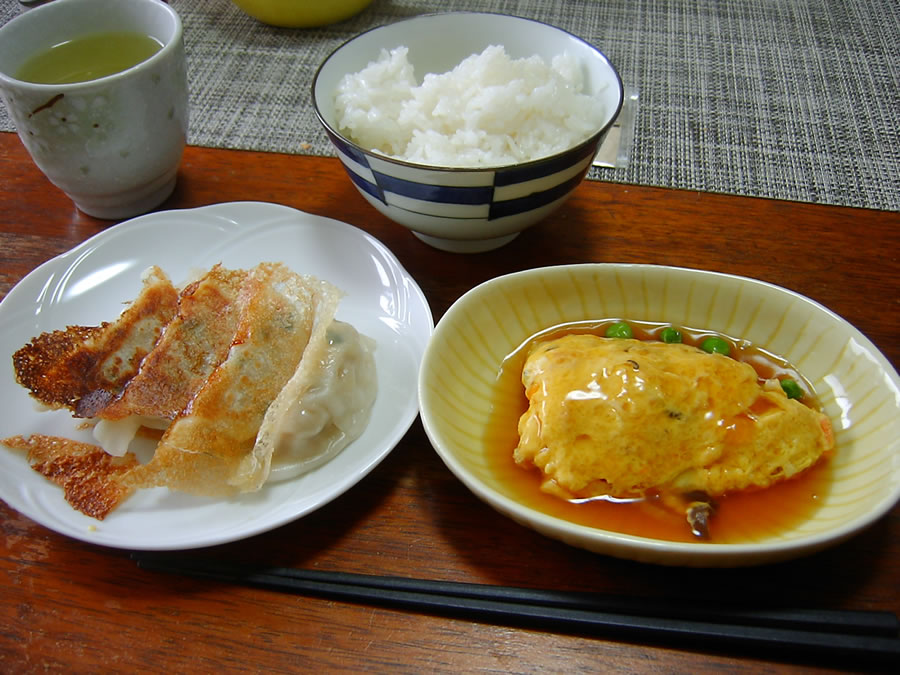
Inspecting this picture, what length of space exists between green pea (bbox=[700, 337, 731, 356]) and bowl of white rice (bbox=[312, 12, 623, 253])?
0.52 meters

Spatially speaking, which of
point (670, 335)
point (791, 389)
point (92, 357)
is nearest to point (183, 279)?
point (92, 357)

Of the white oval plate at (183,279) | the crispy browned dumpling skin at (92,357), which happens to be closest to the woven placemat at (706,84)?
the white oval plate at (183,279)

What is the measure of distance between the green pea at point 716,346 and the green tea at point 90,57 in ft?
5.85

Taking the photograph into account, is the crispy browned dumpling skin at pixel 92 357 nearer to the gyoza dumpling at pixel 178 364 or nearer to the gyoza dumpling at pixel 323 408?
the gyoza dumpling at pixel 178 364

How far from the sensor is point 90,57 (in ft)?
6.47

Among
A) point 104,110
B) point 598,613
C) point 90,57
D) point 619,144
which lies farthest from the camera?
point 619,144

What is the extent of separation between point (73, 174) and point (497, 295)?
1.29 m

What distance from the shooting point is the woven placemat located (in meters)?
2.15

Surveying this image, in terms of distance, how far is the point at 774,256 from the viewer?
1.86m

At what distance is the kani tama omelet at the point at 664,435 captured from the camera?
4.12 feet

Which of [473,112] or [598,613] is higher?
[473,112]

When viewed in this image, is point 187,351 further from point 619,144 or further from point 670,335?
point 619,144

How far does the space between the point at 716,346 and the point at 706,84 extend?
1.51 metres

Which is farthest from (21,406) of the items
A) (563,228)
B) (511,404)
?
(563,228)
